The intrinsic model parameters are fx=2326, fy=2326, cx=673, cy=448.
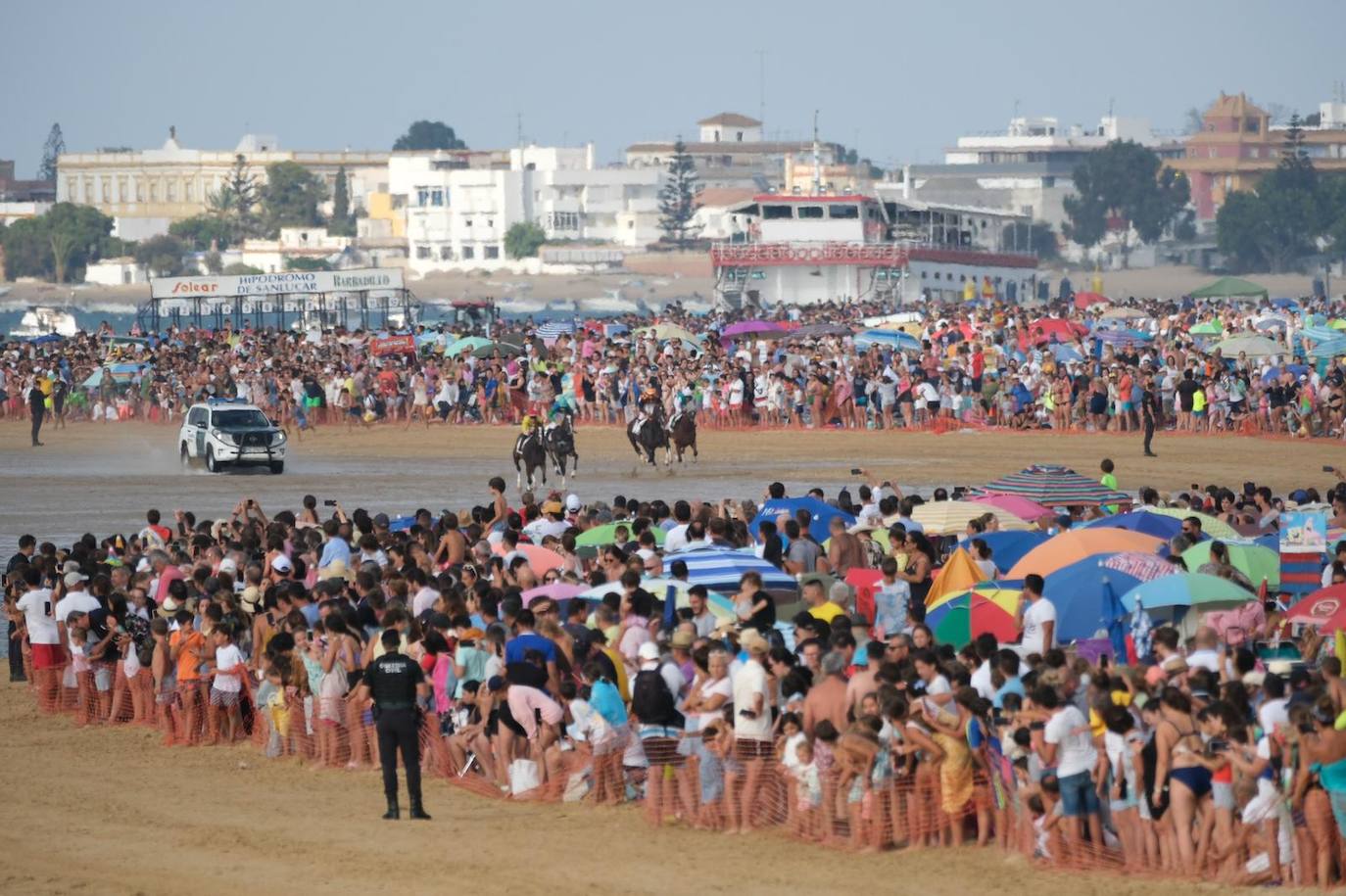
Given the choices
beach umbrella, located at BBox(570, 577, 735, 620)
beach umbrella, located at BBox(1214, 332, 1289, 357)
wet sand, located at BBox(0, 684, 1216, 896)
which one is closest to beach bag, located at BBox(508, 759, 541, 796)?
wet sand, located at BBox(0, 684, 1216, 896)

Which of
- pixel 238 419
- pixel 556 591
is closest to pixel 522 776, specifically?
pixel 556 591

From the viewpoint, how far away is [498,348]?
51.1m

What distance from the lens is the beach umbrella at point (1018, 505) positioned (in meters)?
22.0

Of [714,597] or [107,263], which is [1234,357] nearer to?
[714,597]

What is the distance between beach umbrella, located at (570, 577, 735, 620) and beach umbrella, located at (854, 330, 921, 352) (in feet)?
105

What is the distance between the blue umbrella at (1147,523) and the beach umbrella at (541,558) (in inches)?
176

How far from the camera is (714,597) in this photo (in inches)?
669

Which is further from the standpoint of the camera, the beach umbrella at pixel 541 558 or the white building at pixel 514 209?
the white building at pixel 514 209

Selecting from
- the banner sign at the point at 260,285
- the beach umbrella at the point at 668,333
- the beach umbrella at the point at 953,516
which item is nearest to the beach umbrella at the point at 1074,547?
the beach umbrella at the point at 953,516

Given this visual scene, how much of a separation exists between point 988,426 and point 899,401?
1.88 metres

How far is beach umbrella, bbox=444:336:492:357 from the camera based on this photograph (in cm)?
5188

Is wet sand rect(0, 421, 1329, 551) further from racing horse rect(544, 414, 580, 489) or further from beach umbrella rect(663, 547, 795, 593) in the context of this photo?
beach umbrella rect(663, 547, 795, 593)

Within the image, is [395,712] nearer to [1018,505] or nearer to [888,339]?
[1018,505]

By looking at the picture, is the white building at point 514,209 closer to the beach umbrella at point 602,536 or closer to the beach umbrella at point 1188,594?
the beach umbrella at point 602,536
